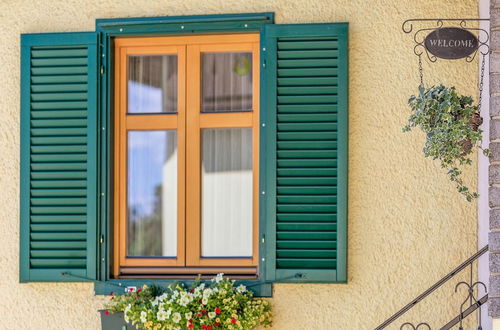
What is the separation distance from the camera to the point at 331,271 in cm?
598

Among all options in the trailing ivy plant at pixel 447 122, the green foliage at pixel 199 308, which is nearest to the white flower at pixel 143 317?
the green foliage at pixel 199 308

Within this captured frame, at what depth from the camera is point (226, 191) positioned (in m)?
6.41

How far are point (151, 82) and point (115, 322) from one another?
187 cm

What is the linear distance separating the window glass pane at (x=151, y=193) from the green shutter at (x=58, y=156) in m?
0.35

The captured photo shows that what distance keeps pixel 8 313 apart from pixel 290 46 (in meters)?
2.99

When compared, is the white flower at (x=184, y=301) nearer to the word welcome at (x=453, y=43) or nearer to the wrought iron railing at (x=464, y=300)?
the wrought iron railing at (x=464, y=300)

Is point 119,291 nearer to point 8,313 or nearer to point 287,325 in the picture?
point 8,313

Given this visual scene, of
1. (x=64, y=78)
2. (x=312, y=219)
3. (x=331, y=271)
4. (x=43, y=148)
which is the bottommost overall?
(x=331, y=271)

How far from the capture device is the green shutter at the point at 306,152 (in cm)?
601

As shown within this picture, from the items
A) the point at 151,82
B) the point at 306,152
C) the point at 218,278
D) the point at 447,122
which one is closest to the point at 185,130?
the point at 151,82

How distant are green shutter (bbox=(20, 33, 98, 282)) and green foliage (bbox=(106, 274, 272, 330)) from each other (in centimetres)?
49

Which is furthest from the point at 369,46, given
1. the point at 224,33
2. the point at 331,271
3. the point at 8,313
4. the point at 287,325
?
the point at 8,313

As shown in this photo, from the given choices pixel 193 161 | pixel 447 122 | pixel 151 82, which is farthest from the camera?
pixel 151 82

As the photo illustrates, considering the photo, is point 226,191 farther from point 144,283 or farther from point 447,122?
point 447,122
